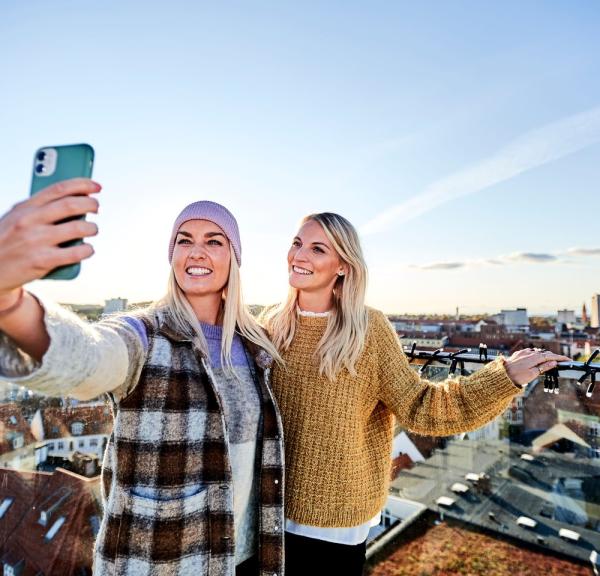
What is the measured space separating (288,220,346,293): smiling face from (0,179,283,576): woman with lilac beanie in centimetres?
27

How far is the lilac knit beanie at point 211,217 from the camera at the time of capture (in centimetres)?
127

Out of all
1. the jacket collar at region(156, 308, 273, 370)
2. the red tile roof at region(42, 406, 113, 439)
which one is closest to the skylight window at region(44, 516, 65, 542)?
the red tile roof at region(42, 406, 113, 439)

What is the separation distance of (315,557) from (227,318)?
782 millimetres

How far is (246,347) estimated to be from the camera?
50.5 inches

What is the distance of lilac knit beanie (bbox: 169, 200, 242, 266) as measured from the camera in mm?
1266

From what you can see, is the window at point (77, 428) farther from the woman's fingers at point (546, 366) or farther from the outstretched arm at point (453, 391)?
the woman's fingers at point (546, 366)

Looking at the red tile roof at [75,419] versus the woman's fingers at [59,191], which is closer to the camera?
the woman's fingers at [59,191]

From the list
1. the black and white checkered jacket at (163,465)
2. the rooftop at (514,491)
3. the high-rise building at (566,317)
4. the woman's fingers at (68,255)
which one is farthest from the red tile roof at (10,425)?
the high-rise building at (566,317)

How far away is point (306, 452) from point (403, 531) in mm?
2625

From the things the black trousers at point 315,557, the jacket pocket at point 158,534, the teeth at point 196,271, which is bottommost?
the black trousers at point 315,557

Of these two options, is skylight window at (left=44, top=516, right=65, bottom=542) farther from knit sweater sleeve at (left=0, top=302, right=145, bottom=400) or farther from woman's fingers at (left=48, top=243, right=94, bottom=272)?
woman's fingers at (left=48, top=243, right=94, bottom=272)

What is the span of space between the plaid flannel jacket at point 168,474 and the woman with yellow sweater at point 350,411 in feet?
1.18

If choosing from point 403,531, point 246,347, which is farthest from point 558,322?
point 246,347

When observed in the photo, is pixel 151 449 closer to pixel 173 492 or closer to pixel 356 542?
pixel 173 492
